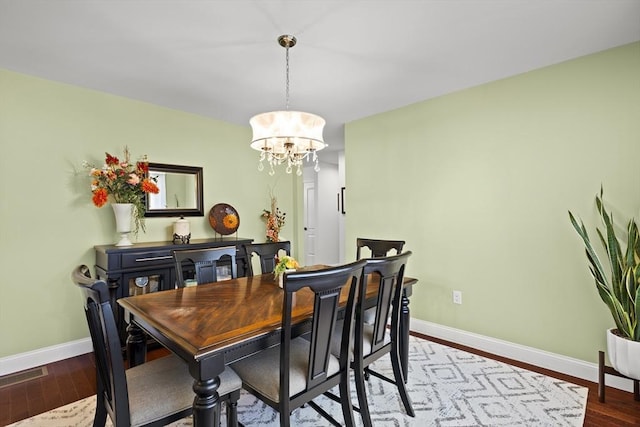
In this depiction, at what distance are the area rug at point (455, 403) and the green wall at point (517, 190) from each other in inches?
18.3

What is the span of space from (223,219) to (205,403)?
106 inches

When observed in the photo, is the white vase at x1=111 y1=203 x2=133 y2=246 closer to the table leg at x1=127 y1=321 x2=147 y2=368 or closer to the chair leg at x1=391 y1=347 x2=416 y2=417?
the table leg at x1=127 y1=321 x2=147 y2=368

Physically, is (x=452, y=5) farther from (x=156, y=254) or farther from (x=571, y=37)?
(x=156, y=254)

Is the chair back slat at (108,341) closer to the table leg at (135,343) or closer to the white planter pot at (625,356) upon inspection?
the table leg at (135,343)

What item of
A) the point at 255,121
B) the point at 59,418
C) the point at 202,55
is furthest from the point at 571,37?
the point at 59,418

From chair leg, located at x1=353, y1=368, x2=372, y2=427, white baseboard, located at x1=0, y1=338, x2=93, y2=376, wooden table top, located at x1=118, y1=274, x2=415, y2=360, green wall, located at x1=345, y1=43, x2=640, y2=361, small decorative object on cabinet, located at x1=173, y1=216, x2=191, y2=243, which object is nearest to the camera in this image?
wooden table top, located at x1=118, y1=274, x2=415, y2=360

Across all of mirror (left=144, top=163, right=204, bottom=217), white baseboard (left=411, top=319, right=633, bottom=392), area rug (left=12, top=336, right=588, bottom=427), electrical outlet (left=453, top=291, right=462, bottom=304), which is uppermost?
mirror (left=144, top=163, right=204, bottom=217)

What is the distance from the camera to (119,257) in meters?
2.69

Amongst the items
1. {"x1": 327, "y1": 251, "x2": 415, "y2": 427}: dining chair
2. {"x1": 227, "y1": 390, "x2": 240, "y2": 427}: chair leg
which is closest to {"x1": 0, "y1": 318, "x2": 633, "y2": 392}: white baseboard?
{"x1": 327, "y1": 251, "x2": 415, "y2": 427}: dining chair

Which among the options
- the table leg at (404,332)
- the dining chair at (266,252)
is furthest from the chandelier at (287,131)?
the table leg at (404,332)

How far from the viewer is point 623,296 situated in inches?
78.9

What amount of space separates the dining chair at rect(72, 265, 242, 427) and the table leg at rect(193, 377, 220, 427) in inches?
4.6

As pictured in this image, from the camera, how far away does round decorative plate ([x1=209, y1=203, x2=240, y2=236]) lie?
372 centimetres

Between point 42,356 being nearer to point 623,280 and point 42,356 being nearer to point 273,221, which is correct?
point 273,221
